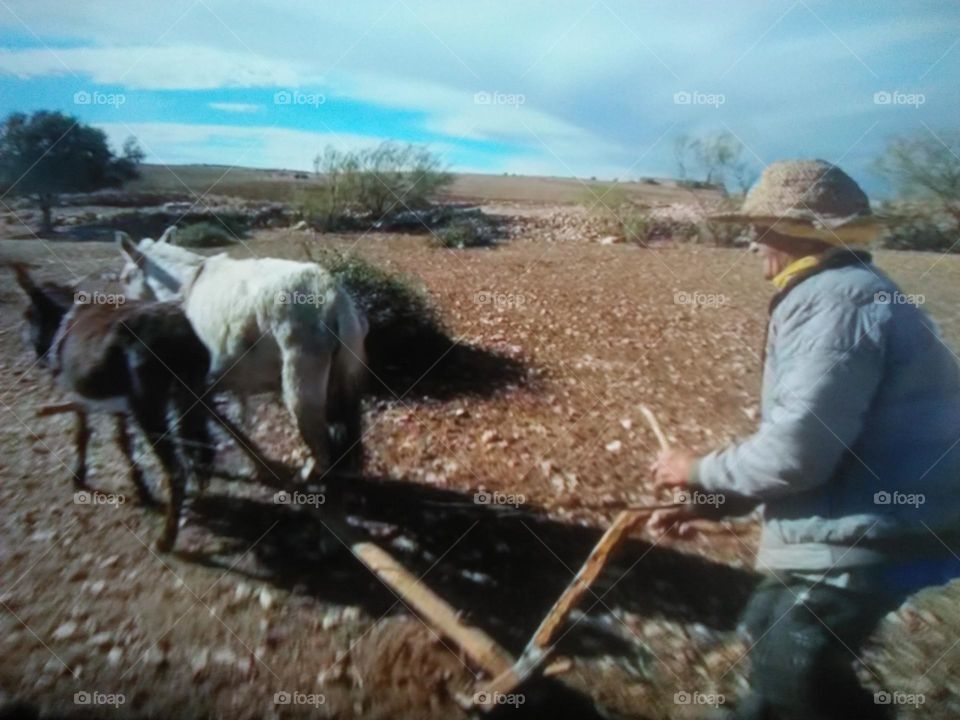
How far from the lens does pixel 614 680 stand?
2.21m

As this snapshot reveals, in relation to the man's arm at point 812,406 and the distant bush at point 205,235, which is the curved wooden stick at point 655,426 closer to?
the man's arm at point 812,406

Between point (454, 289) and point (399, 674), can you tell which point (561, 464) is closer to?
point (454, 289)

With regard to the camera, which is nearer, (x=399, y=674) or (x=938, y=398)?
(x=938, y=398)

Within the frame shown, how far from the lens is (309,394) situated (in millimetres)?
2371

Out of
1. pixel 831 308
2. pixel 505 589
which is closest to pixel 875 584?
pixel 831 308

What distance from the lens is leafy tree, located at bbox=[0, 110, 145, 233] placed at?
2418 millimetres

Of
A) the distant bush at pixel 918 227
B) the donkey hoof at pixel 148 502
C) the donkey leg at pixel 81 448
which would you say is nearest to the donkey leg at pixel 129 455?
the donkey hoof at pixel 148 502

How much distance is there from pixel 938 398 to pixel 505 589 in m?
1.55

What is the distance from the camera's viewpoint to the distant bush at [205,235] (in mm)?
2475

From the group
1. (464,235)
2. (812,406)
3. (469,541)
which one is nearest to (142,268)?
(464,235)

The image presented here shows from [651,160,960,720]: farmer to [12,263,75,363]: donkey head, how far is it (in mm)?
2429

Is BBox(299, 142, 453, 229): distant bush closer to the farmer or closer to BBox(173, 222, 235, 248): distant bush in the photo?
BBox(173, 222, 235, 248): distant bush

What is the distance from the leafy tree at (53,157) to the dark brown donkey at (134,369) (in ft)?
1.13

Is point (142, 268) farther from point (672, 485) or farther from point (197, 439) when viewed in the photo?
point (672, 485)
